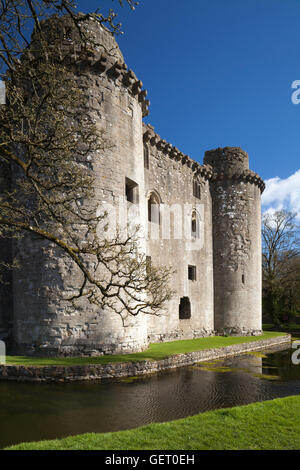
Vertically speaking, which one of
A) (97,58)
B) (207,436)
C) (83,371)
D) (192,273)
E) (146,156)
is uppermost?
(97,58)

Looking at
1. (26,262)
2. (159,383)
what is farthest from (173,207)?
(159,383)

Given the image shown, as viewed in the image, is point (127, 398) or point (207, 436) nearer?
point (207, 436)

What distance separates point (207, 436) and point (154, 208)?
13088 millimetres

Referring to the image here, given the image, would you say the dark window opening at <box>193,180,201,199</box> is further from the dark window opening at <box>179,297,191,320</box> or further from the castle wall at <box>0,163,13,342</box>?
the castle wall at <box>0,163,13,342</box>

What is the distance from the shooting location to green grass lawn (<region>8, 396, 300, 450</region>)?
4.96 metres

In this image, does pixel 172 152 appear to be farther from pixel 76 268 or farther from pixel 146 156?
pixel 76 268

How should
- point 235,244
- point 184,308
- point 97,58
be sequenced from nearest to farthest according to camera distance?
point 97,58 < point 184,308 < point 235,244

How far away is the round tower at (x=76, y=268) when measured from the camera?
1152 centimetres

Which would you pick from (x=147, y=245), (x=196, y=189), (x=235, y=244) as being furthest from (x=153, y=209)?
(x=235, y=244)

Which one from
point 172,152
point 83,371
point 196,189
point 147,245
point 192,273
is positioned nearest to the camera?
point 83,371

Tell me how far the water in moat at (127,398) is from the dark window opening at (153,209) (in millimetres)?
7251

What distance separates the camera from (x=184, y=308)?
19781mm

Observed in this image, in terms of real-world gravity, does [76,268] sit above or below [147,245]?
below

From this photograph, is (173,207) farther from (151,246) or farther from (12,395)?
(12,395)
